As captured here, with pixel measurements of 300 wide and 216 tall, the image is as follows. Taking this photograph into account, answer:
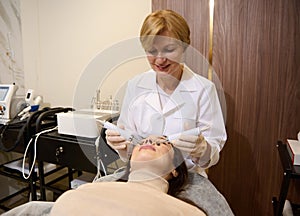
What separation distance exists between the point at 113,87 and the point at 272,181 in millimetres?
1245

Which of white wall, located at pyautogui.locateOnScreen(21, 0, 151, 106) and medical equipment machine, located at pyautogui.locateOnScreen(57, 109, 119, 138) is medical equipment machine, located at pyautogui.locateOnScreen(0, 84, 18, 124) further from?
medical equipment machine, located at pyautogui.locateOnScreen(57, 109, 119, 138)

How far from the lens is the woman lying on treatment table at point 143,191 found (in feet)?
2.21

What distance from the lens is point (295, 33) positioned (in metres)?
1.21

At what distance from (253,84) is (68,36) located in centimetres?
152

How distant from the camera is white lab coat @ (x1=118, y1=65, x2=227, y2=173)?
3.34 feet

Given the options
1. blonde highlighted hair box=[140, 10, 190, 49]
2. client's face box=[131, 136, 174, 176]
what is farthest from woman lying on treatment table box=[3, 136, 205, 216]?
blonde highlighted hair box=[140, 10, 190, 49]

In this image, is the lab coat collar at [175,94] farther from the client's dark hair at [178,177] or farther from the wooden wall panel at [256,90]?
the wooden wall panel at [256,90]

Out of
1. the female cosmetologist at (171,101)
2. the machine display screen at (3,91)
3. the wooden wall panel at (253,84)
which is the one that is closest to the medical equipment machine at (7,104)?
the machine display screen at (3,91)

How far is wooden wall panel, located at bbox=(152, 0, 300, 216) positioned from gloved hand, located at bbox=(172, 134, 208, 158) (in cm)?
57

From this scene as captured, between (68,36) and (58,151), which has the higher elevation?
(68,36)

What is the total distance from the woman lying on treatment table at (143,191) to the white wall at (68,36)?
36.7 inches

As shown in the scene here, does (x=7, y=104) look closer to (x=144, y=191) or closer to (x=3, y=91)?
(x=3, y=91)

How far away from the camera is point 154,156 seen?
866 mm

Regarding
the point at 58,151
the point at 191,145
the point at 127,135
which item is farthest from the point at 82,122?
the point at 191,145
